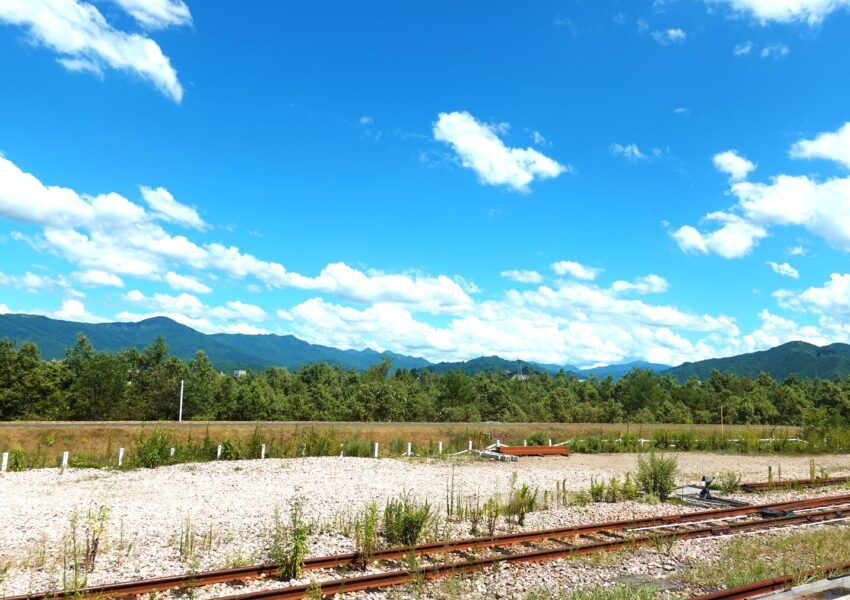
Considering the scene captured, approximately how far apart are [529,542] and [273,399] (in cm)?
5944

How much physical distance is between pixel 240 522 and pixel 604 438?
3151 centimetres

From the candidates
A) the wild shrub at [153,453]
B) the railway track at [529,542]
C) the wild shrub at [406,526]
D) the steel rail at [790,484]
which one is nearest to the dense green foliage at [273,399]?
the steel rail at [790,484]

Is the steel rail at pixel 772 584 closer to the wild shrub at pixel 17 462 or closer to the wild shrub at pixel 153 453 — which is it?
the wild shrub at pixel 153 453

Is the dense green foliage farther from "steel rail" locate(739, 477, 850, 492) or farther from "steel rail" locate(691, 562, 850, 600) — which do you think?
"steel rail" locate(691, 562, 850, 600)

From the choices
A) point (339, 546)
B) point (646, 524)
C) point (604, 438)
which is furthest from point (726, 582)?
point (604, 438)

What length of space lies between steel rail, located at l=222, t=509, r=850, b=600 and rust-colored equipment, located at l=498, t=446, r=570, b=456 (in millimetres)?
18251

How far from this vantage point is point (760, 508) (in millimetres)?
16484

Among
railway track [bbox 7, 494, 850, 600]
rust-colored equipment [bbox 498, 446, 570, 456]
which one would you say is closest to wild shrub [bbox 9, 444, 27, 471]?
railway track [bbox 7, 494, 850, 600]

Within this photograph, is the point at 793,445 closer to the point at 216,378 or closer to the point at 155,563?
the point at 155,563

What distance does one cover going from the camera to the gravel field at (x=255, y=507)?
A: 402 inches

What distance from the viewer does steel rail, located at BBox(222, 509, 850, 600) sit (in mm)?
8586

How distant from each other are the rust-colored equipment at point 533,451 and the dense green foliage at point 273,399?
32030 mm

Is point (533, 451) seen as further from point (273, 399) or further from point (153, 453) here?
point (273, 399)

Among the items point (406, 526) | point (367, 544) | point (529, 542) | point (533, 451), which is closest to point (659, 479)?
point (529, 542)
